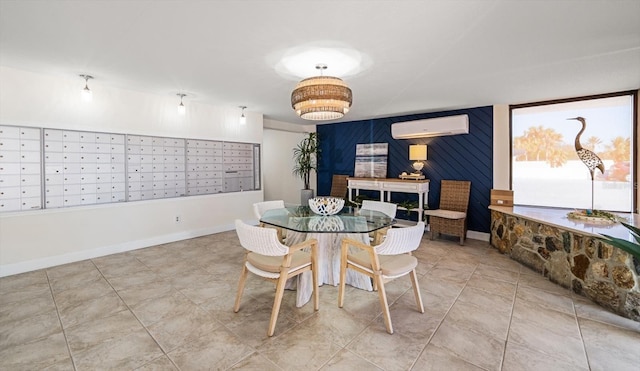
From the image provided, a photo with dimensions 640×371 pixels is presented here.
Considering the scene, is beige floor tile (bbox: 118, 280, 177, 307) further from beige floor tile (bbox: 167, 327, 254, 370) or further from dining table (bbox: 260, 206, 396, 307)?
dining table (bbox: 260, 206, 396, 307)

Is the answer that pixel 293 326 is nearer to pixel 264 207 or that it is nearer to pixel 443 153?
pixel 264 207

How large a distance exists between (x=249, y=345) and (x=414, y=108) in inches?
170

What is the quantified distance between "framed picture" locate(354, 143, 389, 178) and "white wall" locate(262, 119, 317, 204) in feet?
4.73

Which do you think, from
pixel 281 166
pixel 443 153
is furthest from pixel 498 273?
pixel 281 166

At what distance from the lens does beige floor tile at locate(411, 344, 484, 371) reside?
5.33 feet

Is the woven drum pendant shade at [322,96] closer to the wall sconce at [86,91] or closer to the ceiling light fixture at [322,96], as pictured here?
the ceiling light fixture at [322,96]

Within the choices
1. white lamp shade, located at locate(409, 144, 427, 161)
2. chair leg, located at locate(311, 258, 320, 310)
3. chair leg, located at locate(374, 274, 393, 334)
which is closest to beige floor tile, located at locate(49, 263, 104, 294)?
chair leg, located at locate(311, 258, 320, 310)

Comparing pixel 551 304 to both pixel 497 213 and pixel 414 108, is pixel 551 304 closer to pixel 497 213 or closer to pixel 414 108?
pixel 497 213

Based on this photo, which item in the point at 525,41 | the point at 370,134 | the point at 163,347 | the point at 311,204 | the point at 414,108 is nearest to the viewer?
the point at 163,347

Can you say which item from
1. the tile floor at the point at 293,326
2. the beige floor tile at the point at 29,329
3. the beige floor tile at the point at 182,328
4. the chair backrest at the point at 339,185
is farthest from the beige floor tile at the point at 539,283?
the beige floor tile at the point at 29,329

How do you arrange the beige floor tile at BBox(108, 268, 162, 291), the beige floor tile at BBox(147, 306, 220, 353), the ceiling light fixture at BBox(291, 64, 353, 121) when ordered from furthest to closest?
the beige floor tile at BBox(108, 268, 162, 291) < the ceiling light fixture at BBox(291, 64, 353, 121) < the beige floor tile at BBox(147, 306, 220, 353)

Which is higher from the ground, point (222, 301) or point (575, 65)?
point (575, 65)

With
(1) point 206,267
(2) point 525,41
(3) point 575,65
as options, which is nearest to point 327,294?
(1) point 206,267

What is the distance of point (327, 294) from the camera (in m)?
2.57
